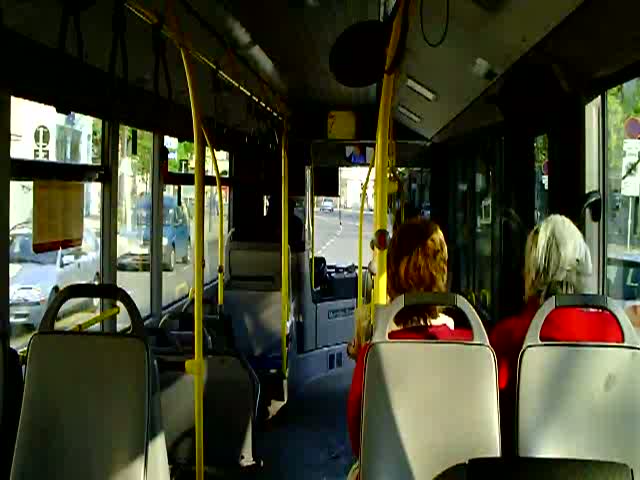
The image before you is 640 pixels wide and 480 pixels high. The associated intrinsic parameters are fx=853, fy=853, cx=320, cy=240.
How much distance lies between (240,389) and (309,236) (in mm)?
3433

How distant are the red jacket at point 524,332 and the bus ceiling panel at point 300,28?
240cm

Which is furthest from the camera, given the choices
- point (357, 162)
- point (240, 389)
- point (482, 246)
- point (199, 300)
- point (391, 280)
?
point (357, 162)

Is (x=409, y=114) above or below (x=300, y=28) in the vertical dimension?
below

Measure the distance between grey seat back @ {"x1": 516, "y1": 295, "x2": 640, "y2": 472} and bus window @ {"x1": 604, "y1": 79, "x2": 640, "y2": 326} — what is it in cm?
75

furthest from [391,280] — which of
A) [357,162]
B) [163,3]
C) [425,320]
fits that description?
[357,162]

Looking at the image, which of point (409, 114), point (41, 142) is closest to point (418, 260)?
point (41, 142)

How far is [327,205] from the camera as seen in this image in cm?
819

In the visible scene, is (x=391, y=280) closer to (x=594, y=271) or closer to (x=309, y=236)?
(x=594, y=271)

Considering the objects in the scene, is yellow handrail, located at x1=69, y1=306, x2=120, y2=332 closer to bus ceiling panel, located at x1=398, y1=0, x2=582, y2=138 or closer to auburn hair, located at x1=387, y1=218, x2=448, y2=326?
auburn hair, located at x1=387, y1=218, x2=448, y2=326

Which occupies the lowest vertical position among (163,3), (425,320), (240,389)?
(240,389)

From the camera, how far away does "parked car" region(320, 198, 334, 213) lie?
8.10 meters

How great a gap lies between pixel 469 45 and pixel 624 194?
163 centimetres

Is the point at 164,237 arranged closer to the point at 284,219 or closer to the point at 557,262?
the point at 284,219

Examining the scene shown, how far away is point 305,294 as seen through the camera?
7.74 m
